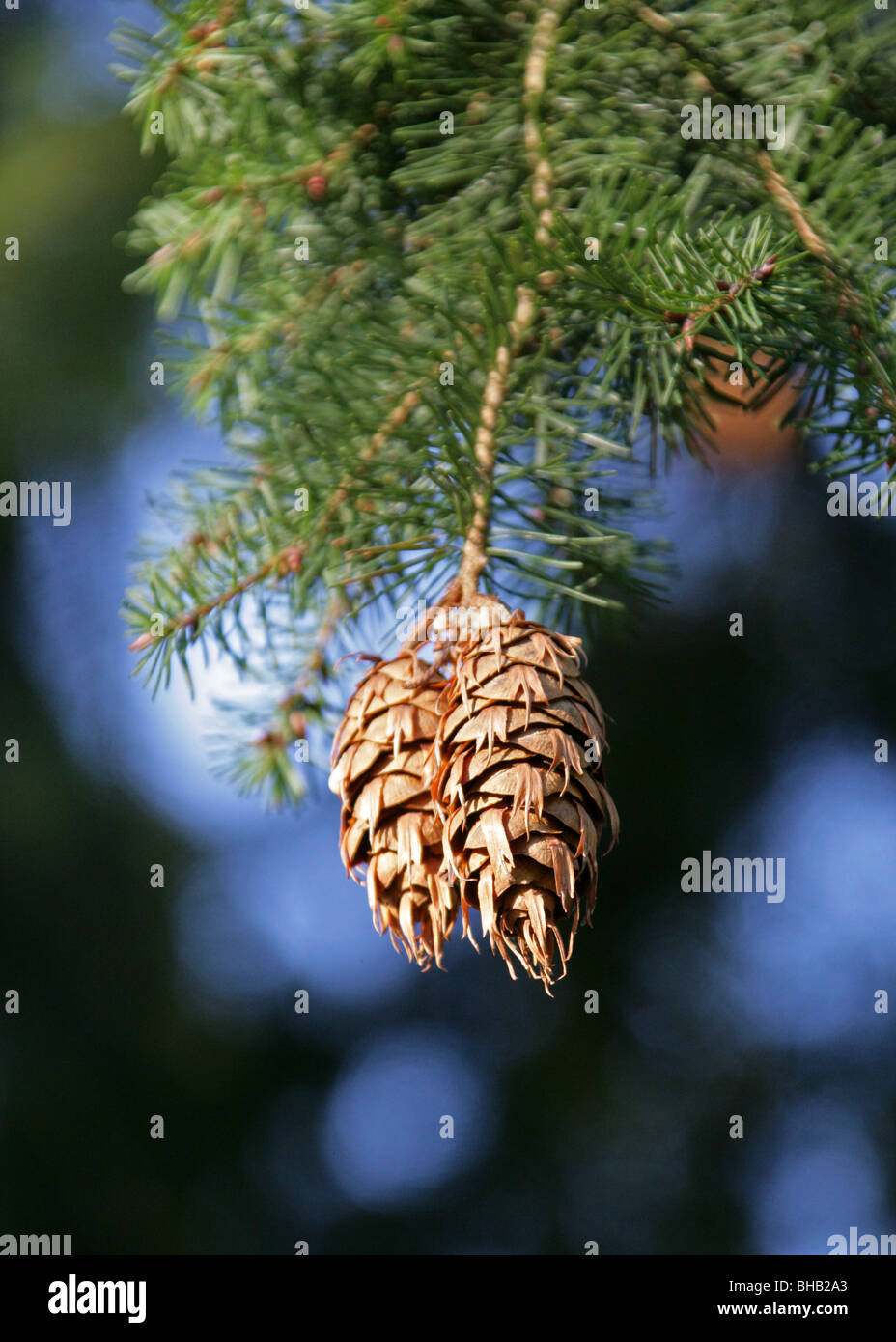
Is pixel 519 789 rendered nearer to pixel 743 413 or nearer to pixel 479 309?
pixel 479 309

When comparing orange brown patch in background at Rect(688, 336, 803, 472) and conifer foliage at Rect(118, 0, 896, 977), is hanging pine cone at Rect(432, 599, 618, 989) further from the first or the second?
orange brown patch in background at Rect(688, 336, 803, 472)

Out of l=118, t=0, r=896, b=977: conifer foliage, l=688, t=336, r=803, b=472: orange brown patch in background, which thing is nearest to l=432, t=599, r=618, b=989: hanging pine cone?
l=118, t=0, r=896, b=977: conifer foliage

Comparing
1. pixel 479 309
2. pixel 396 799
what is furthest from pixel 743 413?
pixel 396 799

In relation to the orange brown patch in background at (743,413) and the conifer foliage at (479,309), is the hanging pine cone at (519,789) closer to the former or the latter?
the conifer foliage at (479,309)

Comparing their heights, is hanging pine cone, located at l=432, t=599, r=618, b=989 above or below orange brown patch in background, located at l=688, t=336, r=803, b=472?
below

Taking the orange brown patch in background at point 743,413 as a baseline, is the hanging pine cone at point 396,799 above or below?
below

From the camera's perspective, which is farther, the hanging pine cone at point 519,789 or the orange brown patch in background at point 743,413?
the orange brown patch in background at point 743,413

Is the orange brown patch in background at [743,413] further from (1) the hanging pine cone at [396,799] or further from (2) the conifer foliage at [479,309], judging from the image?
(1) the hanging pine cone at [396,799]

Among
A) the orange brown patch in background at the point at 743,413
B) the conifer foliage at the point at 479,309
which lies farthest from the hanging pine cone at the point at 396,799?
the orange brown patch in background at the point at 743,413
